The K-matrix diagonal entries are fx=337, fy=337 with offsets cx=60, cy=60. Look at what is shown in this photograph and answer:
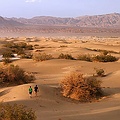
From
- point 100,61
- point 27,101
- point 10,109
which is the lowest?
point 100,61

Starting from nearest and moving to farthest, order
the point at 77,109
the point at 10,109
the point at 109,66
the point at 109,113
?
the point at 10,109
the point at 109,113
the point at 77,109
the point at 109,66

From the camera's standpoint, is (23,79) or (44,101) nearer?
(44,101)

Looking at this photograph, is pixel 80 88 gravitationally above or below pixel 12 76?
above

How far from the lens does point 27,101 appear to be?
45.4 feet

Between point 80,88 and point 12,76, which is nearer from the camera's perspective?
point 80,88

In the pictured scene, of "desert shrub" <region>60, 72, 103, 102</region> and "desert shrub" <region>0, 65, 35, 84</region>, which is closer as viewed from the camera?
"desert shrub" <region>60, 72, 103, 102</region>

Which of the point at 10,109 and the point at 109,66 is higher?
the point at 10,109

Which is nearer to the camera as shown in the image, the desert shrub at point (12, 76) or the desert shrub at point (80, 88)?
the desert shrub at point (80, 88)

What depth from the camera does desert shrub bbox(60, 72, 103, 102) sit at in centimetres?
1569

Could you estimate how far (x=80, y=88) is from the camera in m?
15.8

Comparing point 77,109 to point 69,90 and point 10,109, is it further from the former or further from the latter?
point 10,109

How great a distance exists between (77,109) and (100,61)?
18925mm

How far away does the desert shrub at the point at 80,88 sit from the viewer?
15.7 metres

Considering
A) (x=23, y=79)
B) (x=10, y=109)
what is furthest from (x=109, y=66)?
(x=10, y=109)
